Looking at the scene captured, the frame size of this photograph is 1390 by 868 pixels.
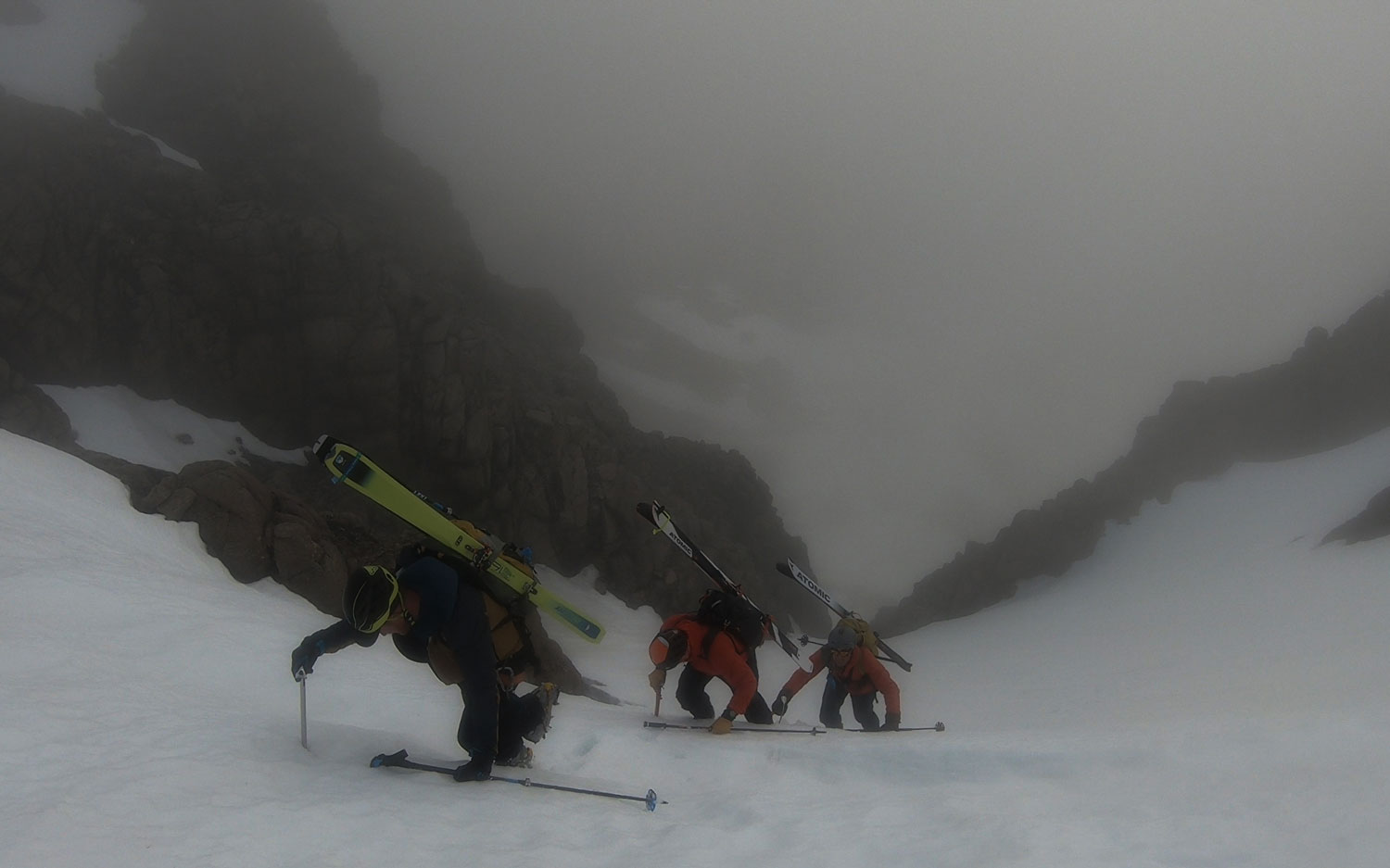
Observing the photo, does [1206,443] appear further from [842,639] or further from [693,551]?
[693,551]

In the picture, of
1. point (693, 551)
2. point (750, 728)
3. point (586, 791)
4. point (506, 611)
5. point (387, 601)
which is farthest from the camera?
point (693, 551)

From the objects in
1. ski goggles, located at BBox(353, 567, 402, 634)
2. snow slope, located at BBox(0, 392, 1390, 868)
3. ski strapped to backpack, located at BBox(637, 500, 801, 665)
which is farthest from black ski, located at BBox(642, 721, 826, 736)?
ski goggles, located at BBox(353, 567, 402, 634)

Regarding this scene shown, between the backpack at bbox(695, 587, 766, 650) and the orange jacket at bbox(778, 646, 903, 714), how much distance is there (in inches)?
58.3

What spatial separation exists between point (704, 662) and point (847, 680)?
10.6 feet

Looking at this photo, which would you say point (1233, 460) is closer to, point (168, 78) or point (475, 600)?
point (475, 600)

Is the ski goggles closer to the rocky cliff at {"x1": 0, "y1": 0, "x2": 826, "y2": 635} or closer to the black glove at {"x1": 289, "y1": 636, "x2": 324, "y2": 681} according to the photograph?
the black glove at {"x1": 289, "y1": 636, "x2": 324, "y2": 681}

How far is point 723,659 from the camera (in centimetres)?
999

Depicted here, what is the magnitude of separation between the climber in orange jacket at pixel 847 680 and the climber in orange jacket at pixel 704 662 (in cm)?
115

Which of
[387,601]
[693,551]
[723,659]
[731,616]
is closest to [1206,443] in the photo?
[693,551]

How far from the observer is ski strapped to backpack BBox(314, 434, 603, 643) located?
21.0 ft

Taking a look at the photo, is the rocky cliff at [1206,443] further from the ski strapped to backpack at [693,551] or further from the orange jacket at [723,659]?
the orange jacket at [723,659]

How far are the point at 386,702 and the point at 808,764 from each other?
4.89 m

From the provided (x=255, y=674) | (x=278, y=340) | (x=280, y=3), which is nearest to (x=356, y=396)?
(x=278, y=340)

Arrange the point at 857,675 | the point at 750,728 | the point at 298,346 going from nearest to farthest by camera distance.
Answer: the point at 750,728 → the point at 857,675 → the point at 298,346
